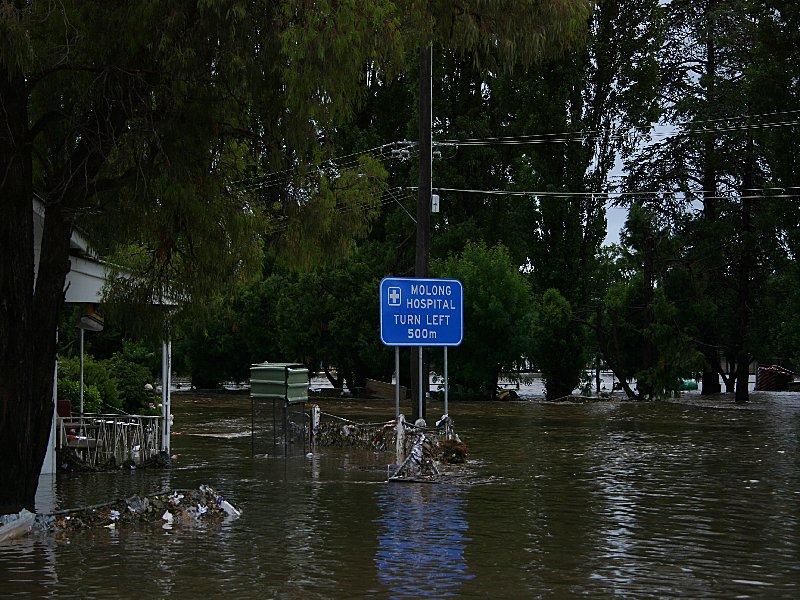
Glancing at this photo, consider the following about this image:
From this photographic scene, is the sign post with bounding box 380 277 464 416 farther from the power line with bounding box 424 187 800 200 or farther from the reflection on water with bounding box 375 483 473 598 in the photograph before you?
the power line with bounding box 424 187 800 200

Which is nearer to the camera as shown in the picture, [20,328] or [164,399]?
[20,328]

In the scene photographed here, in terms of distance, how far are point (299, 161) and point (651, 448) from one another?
13764 mm

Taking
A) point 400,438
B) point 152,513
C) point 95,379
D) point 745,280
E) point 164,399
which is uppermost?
point 745,280

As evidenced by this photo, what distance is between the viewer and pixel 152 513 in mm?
15023

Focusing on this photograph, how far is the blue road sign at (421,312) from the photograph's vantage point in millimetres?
22312

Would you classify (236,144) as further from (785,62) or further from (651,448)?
(785,62)

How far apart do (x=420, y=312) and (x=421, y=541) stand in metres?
9.40

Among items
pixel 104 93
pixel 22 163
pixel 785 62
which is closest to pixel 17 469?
pixel 22 163

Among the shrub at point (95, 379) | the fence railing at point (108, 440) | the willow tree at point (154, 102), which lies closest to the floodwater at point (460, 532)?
the fence railing at point (108, 440)

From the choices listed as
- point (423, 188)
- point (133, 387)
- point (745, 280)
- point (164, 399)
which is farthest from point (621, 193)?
point (164, 399)

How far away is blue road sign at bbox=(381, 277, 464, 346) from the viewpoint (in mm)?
22312

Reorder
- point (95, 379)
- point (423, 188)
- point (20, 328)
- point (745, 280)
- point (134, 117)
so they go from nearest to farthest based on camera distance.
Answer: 1. point (20, 328)
2. point (134, 117)
3. point (95, 379)
4. point (423, 188)
5. point (745, 280)

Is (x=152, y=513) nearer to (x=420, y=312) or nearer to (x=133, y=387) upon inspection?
(x=420, y=312)

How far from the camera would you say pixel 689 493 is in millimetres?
18141
